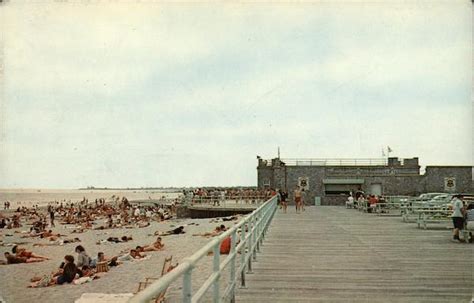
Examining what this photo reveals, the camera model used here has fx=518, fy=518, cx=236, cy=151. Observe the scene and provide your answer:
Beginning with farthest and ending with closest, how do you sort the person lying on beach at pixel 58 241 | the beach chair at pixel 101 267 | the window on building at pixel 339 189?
the window on building at pixel 339 189, the person lying on beach at pixel 58 241, the beach chair at pixel 101 267

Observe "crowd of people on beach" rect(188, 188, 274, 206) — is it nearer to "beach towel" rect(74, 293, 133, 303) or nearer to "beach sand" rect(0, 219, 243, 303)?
"beach sand" rect(0, 219, 243, 303)

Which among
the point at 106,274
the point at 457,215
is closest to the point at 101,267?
the point at 106,274

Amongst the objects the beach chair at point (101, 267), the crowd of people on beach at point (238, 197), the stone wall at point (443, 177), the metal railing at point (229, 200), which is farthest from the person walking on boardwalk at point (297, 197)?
the stone wall at point (443, 177)

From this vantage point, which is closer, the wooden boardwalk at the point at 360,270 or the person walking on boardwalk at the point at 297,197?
the wooden boardwalk at the point at 360,270

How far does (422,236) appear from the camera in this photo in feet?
46.1

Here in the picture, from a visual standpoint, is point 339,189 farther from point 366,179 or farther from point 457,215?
point 457,215

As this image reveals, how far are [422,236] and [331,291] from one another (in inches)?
332

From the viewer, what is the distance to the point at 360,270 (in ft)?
26.9

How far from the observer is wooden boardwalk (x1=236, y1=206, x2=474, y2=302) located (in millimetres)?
6367

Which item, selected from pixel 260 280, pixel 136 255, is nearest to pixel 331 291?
pixel 260 280

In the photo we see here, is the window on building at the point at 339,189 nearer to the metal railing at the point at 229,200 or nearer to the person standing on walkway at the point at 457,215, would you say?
the metal railing at the point at 229,200

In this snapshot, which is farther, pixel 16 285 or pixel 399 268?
pixel 16 285

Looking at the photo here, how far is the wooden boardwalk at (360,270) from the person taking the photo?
20.9 feet

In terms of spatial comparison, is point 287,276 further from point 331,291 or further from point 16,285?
point 16,285
